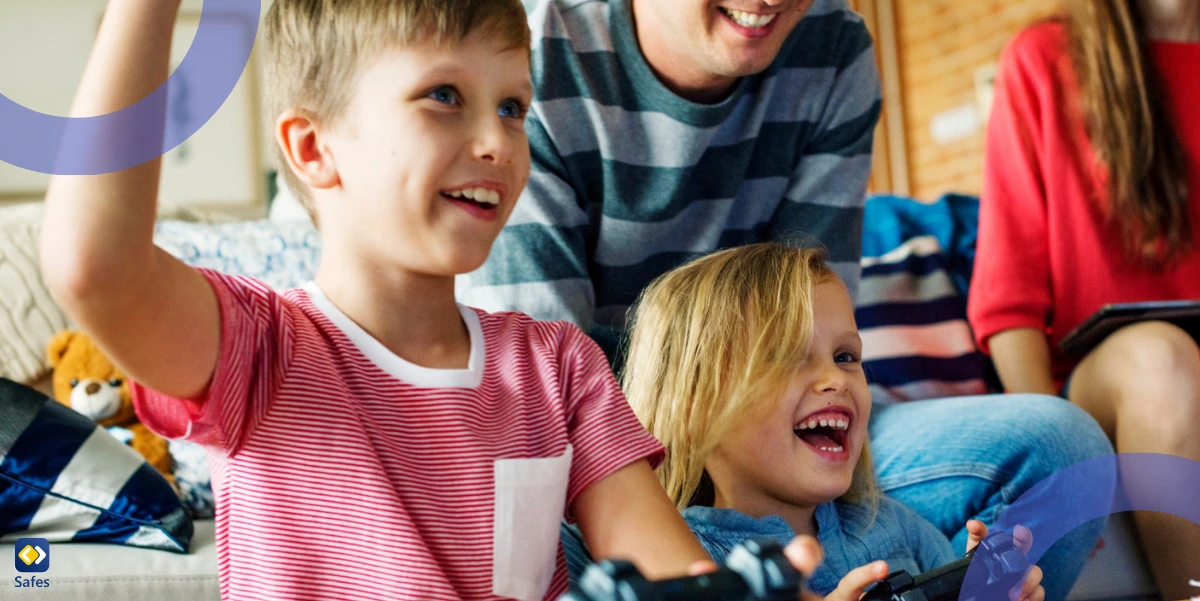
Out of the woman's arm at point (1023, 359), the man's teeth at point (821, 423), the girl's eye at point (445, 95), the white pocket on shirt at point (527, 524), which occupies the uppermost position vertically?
the girl's eye at point (445, 95)

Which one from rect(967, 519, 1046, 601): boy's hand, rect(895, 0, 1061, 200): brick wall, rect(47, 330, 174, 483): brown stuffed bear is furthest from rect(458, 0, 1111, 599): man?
rect(895, 0, 1061, 200): brick wall

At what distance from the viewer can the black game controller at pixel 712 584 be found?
434 mm

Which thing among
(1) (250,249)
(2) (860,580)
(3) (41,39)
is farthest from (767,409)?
(3) (41,39)

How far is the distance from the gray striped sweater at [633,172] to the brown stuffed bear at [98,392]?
0.57m

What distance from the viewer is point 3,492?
1142mm

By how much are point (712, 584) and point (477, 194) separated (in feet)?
1.03

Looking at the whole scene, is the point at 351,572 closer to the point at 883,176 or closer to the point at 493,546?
the point at 493,546

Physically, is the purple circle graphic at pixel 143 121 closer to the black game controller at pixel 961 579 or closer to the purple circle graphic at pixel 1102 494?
the black game controller at pixel 961 579

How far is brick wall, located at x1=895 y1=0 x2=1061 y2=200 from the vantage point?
10.3 feet

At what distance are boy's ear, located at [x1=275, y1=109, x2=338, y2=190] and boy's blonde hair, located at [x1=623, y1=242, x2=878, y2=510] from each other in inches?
14.5

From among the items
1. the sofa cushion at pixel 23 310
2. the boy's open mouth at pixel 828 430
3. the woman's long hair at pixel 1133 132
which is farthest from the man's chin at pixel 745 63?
the sofa cushion at pixel 23 310

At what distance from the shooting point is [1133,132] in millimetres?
1426

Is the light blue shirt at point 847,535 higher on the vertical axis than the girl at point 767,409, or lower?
lower

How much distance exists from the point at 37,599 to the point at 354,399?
652 mm
